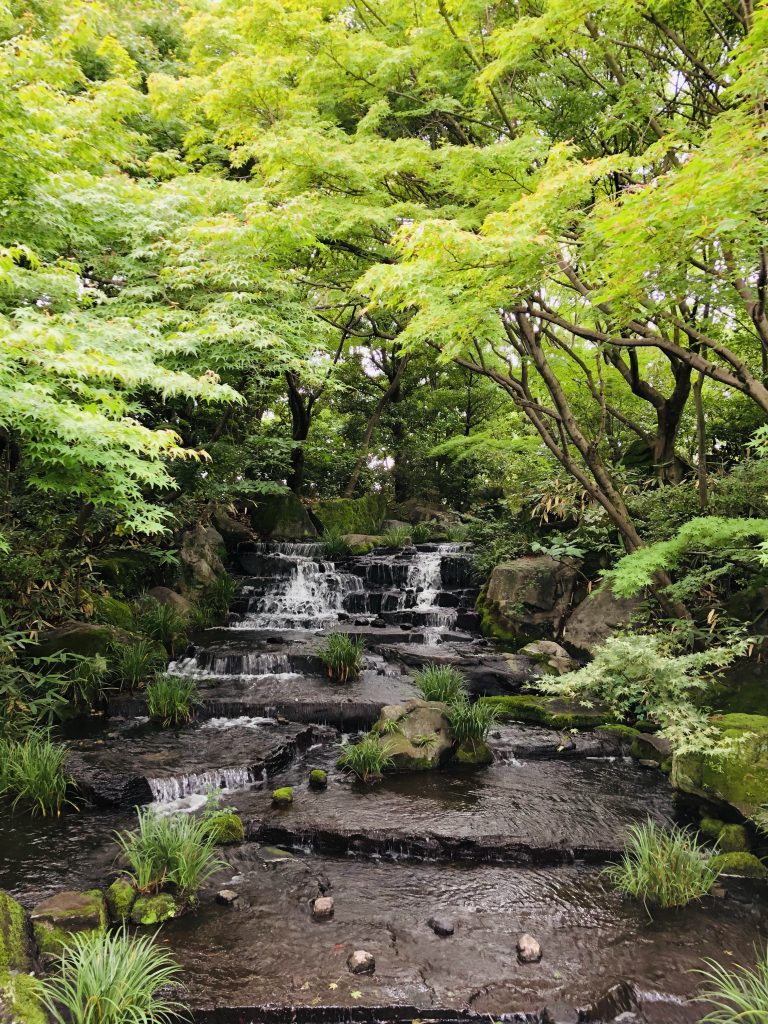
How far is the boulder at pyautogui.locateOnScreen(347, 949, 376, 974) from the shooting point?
372 cm

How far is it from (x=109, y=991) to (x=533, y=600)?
959cm

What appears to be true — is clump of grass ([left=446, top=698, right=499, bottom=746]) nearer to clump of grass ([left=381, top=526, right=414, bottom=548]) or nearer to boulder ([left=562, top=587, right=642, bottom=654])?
boulder ([left=562, top=587, right=642, bottom=654])

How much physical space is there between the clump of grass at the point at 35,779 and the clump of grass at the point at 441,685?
4.55 meters

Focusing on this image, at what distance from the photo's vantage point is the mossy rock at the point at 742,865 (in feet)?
15.9

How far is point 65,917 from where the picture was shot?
3857 millimetres

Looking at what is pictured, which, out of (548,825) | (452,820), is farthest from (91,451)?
(548,825)

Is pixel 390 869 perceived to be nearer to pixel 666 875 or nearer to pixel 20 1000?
pixel 666 875

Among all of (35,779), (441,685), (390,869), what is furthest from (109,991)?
(441,685)

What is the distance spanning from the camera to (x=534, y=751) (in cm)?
738

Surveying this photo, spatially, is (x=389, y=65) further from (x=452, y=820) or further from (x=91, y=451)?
(x=452, y=820)

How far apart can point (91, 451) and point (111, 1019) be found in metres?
3.86

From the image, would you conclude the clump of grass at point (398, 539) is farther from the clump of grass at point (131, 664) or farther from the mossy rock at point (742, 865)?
the mossy rock at point (742, 865)

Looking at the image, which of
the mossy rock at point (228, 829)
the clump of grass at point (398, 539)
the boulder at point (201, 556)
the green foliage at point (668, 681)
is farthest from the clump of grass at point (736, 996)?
the clump of grass at point (398, 539)

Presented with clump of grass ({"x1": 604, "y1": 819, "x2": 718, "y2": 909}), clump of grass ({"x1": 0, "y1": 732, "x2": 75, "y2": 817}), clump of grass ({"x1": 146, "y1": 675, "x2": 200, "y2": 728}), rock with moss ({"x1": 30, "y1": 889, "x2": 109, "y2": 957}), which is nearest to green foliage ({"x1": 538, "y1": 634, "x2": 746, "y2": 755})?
clump of grass ({"x1": 604, "y1": 819, "x2": 718, "y2": 909})
